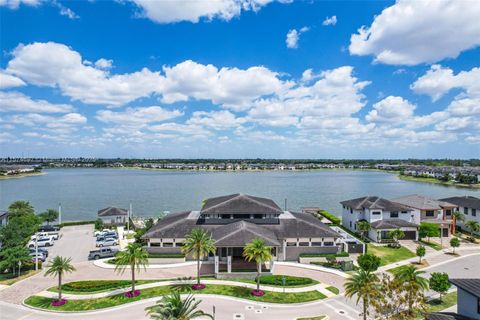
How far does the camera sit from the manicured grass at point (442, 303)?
28.4 metres

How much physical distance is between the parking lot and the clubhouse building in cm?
1182

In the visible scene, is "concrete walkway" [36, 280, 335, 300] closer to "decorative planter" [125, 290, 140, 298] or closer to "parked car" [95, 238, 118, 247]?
"decorative planter" [125, 290, 140, 298]

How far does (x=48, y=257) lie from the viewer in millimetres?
44500

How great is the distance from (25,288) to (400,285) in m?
37.2

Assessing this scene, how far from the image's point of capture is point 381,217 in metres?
55.0

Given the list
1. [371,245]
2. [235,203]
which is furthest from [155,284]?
[371,245]

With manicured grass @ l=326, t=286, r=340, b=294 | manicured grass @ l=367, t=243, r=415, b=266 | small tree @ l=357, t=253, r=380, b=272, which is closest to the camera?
manicured grass @ l=326, t=286, r=340, b=294

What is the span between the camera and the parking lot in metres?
46.2

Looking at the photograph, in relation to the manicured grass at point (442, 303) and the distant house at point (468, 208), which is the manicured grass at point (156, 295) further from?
the distant house at point (468, 208)

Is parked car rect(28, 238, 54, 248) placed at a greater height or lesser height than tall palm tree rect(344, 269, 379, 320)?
lesser

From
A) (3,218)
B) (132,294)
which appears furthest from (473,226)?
(3,218)

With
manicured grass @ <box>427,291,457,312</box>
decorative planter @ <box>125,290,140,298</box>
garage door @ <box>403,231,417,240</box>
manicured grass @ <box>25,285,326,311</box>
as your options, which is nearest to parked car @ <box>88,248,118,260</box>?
manicured grass @ <box>25,285,326,311</box>

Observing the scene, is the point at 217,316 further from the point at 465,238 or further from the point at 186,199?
the point at 186,199

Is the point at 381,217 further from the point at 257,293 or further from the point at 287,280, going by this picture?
the point at 257,293
